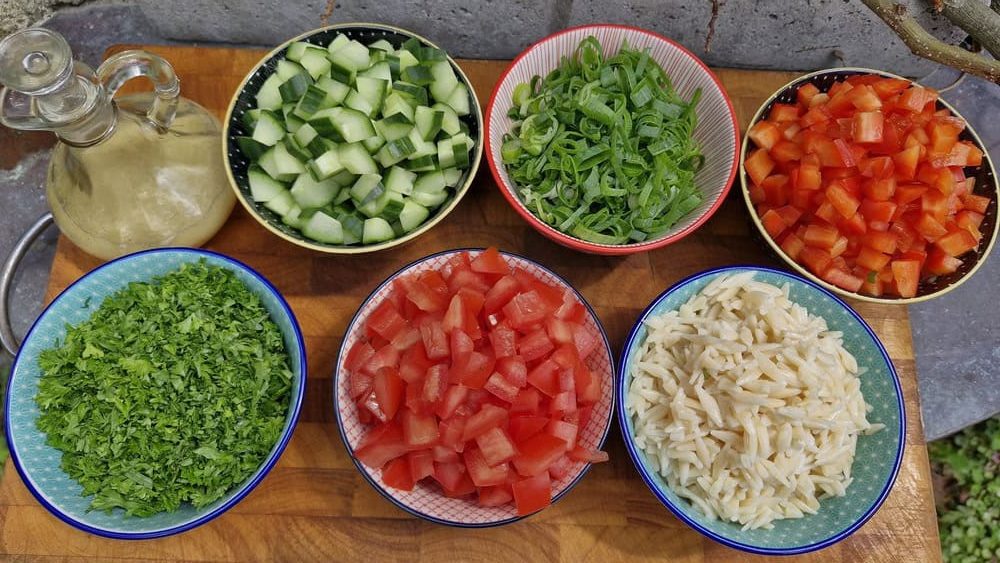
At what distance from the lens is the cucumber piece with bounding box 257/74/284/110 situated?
1955 millimetres

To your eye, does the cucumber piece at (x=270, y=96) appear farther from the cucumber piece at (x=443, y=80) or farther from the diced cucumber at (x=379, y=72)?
the cucumber piece at (x=443, y=80)

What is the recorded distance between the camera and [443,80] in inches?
78.5

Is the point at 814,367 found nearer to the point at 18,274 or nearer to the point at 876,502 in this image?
the point at 876,502

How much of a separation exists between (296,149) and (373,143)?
0.69 feet

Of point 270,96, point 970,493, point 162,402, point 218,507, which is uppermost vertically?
point 270,96

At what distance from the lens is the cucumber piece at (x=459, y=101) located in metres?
1.99

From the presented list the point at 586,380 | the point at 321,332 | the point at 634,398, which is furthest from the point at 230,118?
the point at 634,398

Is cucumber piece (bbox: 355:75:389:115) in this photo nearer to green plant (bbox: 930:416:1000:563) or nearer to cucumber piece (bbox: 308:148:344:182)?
cucumber piece (bbox: 308:148:344:182)

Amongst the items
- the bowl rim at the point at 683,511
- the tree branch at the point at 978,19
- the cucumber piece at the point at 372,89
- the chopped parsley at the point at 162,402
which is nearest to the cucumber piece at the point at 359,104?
the cucumber piece at the point at 372,89

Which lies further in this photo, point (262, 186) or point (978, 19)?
point (978, 19)

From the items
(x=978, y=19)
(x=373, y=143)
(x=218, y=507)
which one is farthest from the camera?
(x=978, y=19)

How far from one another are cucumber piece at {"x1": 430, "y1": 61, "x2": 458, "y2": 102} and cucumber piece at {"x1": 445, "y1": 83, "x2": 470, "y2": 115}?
0.01 metres

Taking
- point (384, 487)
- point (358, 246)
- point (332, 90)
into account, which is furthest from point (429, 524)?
point (332, 90)

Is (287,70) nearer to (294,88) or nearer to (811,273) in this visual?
(294,88)
